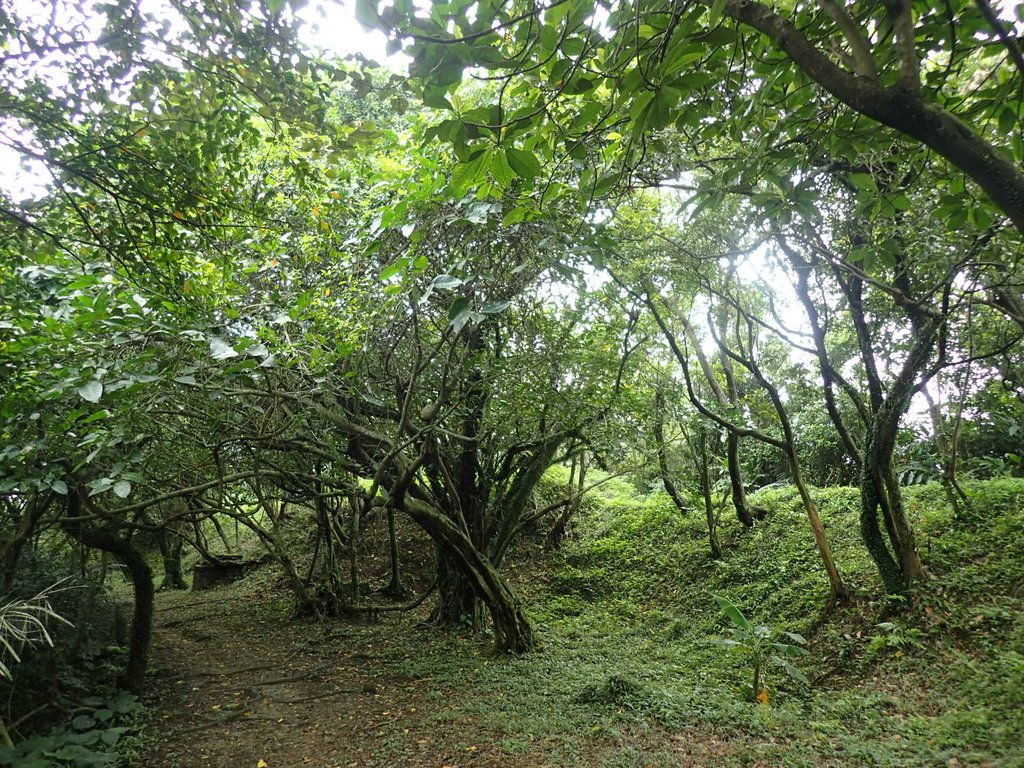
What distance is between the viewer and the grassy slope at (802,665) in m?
4.21

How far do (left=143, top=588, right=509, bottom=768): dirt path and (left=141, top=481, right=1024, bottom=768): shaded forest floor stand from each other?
1.0 inches

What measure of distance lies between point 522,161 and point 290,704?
6446mm

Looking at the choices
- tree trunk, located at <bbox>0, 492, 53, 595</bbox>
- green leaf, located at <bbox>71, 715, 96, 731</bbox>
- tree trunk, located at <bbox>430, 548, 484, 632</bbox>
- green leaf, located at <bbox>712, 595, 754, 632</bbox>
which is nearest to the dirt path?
green leaf, located at <bbox>71, 715, 96, 731</bbox>

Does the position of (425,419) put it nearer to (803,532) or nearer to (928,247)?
(928,247)

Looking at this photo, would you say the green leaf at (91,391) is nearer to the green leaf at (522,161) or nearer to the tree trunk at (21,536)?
the green leaf at (522,161)

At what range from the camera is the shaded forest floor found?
434cm

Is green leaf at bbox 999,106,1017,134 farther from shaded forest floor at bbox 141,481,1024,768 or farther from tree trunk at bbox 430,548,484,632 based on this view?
tree trunk at bbox 430,548,484,632

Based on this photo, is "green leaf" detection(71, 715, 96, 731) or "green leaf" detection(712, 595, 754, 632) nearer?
"green leaf" detection(71, 715, 96, 731)

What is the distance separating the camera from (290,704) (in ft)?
20.1

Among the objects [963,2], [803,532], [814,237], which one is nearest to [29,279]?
[963,2]

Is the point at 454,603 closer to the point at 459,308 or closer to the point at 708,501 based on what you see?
the point at 708,501

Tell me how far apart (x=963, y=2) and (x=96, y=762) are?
21.5 feet

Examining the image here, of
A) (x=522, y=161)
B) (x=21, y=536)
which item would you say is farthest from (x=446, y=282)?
(x=21, y=536)

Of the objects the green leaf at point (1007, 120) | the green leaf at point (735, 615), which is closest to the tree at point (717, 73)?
the green leaf at point (1007, 120)
